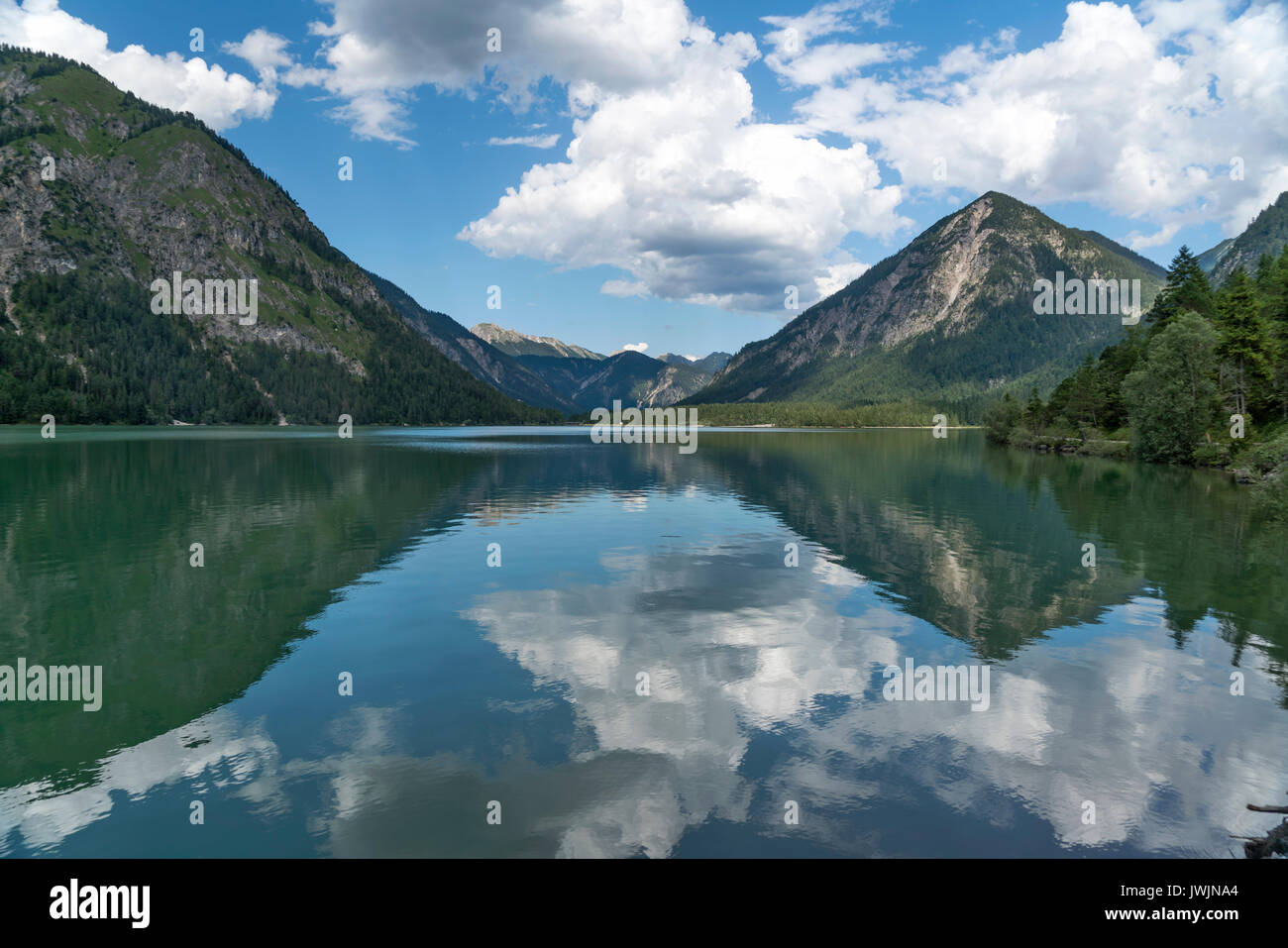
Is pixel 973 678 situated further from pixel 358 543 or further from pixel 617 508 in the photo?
pixel 617 508

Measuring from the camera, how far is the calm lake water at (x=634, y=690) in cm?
1241

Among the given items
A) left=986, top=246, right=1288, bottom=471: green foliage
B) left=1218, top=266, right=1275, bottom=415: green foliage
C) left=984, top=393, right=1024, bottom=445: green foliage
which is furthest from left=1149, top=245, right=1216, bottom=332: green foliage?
left=984, top=393, right=1024, bottom=445: green foliage

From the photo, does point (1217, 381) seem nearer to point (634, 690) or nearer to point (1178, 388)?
point (1178, 388)

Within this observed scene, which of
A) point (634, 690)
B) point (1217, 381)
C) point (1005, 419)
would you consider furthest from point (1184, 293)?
point (634, 690)

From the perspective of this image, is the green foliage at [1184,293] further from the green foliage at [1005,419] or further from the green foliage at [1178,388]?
the green foliage at [1005,419]

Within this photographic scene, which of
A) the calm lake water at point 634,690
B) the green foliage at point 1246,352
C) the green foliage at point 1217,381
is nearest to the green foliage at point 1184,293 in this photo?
the green foliage at point 1217,381

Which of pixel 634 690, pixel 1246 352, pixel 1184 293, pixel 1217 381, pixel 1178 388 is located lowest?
pixel 634 690

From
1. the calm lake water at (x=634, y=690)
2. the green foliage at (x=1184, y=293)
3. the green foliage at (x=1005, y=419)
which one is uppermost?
the green foliage at (x=1184, y=293)

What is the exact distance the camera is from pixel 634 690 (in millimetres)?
18969

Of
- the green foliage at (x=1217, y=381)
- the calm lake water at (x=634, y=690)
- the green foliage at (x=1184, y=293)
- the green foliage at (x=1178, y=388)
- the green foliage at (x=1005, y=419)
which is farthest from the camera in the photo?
the green foliage at (x=1005, y=419)

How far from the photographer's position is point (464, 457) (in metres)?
119

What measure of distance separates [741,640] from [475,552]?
19860 mm

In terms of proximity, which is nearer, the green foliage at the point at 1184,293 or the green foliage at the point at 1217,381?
the green foliage at the point at 1217,381
